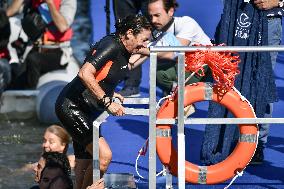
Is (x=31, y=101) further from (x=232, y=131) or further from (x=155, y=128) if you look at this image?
(x=155, y=128)

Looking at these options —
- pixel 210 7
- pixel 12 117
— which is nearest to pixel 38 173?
pixel 12 117

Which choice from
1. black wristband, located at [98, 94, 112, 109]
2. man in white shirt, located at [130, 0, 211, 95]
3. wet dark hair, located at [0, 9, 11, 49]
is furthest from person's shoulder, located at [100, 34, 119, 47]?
wet dark hair, located at [0, 9, 11, 49]

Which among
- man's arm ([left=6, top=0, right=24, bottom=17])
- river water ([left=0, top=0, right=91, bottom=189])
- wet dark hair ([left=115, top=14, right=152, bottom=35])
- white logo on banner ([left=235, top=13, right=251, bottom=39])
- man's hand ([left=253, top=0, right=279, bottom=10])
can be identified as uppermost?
man's hand ([left=253, top=0, right=279, bottom=10])

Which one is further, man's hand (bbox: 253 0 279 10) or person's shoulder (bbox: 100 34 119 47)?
man's hand (bbox: 253 0 279 10)

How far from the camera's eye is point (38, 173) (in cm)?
693

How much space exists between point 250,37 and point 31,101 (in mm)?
3928

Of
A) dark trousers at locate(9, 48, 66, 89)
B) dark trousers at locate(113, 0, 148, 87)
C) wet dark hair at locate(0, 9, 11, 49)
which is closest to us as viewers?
dark trousers at locate(113, 0, 148, 87)

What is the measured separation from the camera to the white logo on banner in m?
7.76

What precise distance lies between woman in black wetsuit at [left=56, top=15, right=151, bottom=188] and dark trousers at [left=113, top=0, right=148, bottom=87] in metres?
2.95

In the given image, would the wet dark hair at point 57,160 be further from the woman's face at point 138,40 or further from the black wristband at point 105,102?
the woman's face at point 138,40

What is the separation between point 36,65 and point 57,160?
4.57 metres

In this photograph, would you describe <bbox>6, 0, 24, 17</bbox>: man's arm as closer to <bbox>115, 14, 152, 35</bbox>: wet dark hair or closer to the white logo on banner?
the white logo on banner

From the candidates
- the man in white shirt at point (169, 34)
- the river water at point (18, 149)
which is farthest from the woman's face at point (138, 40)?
the river water at point (18, 149)

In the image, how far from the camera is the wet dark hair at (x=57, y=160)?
22.3 ft
